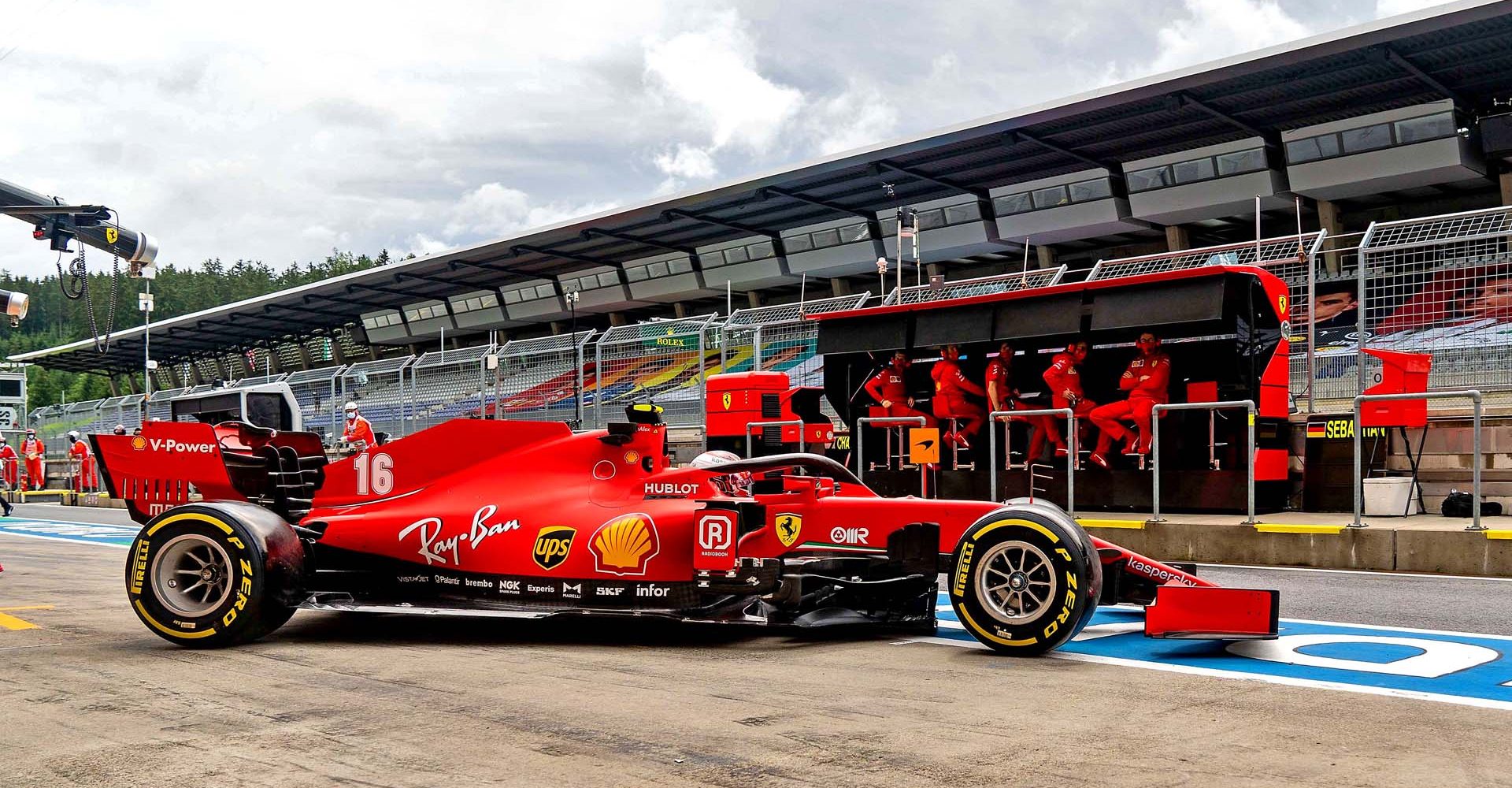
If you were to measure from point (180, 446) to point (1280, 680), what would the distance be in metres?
6.45

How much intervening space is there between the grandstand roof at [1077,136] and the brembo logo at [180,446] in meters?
15.6

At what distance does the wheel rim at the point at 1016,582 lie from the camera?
6.06 m

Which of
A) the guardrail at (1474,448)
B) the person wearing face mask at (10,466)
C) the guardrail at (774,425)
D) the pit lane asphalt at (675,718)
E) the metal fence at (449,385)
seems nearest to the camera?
the pit lane asphalt at (675,718)

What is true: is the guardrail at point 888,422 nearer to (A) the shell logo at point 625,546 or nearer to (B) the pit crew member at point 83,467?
(A) the shell logo at point 625,546

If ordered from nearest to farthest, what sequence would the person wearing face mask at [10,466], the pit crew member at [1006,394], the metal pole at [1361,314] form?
the metal pole at [1361,314], the pit crew member at [1006,394], the person wearing face mask at [10,466]

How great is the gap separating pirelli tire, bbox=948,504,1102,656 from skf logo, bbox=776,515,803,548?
1.05m

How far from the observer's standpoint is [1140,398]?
14.2 m

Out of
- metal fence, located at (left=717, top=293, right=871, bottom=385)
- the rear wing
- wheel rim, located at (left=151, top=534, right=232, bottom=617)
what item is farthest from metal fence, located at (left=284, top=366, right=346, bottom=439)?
wheel rim, located at (left=151, top=534, right=232, bottom=617)

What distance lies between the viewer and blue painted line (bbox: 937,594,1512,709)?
17.0ft

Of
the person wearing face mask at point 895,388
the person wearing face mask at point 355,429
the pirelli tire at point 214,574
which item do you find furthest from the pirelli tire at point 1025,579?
the person wearing face mask at point 355,429

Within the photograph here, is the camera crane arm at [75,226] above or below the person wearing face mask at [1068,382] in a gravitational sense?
above

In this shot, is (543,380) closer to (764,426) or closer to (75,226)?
(764,426)

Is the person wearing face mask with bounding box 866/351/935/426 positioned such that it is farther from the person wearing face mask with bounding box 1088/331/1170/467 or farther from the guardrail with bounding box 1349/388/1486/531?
the guardrail with bounding box 1349/388/1486/531

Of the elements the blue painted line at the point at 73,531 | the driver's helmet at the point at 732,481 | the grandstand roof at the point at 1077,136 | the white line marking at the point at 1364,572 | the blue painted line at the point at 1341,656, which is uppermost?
the grandstand roof at the point at 1077,136
